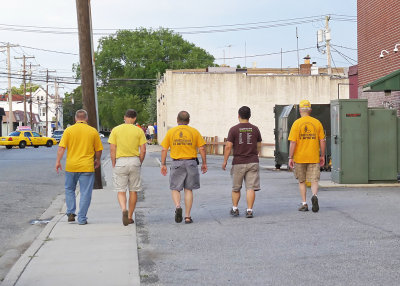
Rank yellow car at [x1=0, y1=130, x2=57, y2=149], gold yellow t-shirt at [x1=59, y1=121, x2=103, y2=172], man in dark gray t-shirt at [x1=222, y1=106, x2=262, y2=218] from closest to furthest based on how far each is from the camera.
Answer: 1. gold yellow t-shirt at [x1=59, y1=121, x2=103, y2=172]
2. man in dark gray t-shirt at [x1=222, y1=106, x2=262, y2=218]
3. yellow car at [x1=0, y1=130, x2=57, y2=149]

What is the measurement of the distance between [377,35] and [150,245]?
17.0 metres

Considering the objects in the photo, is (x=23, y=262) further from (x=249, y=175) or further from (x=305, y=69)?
(x=305, y=69)

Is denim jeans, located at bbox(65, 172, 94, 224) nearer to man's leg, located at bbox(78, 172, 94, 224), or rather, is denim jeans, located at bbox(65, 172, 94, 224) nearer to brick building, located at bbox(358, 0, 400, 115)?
man's leg, located at bbox(78, 172, 94, 224)

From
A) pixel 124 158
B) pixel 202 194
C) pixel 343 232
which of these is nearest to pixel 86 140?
pixel 124 158

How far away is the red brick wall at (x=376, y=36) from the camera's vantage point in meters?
21.5

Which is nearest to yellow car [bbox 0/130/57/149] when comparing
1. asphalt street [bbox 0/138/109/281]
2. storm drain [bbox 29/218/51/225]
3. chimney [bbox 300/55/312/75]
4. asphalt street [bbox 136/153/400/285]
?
chimney [bbox 300/55/312/75]

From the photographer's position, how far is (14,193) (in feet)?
52.9

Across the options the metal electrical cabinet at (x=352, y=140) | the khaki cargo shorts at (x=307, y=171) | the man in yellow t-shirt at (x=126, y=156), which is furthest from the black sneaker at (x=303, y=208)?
the metal electrical cabinet at (x=352, y=140)

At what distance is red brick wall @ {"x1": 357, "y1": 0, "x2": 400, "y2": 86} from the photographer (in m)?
21.5

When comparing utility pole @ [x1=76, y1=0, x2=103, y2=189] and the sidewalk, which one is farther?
utility pole @ [x1=76, y1=0, x2=103, y2=189]

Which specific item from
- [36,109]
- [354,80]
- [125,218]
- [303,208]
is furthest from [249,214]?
[36,109]

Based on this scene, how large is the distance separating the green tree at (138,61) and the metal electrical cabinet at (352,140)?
218 ft

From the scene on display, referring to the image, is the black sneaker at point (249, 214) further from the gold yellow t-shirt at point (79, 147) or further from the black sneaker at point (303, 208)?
the gold yellow t-shirt at point (79, 147)

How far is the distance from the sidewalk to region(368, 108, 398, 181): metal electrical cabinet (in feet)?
23.4
